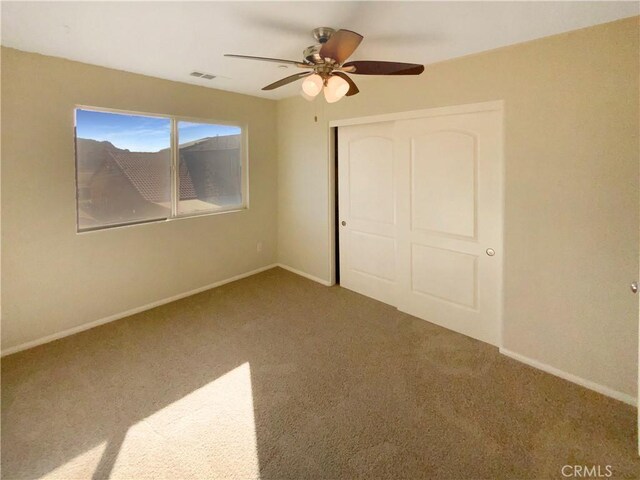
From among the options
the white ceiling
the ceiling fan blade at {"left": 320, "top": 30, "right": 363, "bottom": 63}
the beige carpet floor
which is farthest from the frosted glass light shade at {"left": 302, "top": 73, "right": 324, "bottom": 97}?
the beige carpet floor

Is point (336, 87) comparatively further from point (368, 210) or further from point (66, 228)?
point (66, 228)

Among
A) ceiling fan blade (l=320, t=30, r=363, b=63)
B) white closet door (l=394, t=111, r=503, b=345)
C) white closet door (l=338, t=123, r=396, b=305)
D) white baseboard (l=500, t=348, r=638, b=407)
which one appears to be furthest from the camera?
white closet door (l=338, t=123, r=396, b=305)

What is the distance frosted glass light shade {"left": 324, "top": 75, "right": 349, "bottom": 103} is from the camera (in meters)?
→ 2.01

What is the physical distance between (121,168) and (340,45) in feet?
8.85

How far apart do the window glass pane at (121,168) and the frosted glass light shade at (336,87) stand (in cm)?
235

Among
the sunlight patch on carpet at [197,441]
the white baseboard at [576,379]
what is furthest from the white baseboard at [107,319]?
the white baseboard at [576,379]

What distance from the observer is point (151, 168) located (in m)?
3.58

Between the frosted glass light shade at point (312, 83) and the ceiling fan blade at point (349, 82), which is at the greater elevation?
the ceiling fan blade at point (349, 82)

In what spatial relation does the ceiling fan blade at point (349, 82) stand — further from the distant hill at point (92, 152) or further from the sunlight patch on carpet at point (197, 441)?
the distant hill at point (92, 152)

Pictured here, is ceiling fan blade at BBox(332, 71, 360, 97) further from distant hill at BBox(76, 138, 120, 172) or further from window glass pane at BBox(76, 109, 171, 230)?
distant hill at BBox(76, 138, 120, 172)

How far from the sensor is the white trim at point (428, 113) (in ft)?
8.61

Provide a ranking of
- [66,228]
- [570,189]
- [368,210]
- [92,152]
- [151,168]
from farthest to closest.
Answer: [368,210] → [151,168] → [92,152] → [66,228] → [570,189]

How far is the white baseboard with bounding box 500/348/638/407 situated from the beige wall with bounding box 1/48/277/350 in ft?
11.4

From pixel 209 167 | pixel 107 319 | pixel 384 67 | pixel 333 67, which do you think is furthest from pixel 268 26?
pixel 107 319
